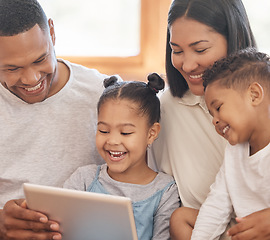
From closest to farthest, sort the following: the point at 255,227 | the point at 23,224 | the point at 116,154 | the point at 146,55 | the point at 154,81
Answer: the point at 255,227 → the point at 23,224 → the point at 116,154 → the point at 154,81 → the point at 146,55

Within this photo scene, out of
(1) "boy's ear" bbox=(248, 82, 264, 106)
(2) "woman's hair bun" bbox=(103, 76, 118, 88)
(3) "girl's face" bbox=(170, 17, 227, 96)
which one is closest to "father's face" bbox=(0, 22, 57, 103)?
(2) "woman's hair bun" bbox=(103, 76, 118, 88)

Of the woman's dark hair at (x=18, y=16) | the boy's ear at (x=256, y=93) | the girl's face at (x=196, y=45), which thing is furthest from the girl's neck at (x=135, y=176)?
the woman's dark hair at (x=18, y=16)

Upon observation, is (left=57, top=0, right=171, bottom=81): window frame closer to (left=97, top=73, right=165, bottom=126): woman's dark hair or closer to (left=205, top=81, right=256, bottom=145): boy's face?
(left=97, top=73, right=165, bottom=126): woman's dark hair

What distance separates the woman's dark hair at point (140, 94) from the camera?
5.69ft

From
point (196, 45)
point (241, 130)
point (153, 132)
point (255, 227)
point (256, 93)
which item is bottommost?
point (255, 227)

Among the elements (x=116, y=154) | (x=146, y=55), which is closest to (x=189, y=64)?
(x=116, y=154)

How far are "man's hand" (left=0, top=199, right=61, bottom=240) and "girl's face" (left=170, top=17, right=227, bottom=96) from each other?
2.32ft

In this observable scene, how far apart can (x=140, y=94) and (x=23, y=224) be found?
62 centimetres

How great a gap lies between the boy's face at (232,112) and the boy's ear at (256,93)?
1cm

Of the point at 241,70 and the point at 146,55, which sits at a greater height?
the point at 241,70

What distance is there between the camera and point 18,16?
168cm

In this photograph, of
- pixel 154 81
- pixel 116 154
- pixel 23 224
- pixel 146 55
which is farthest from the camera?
pixel 146 55

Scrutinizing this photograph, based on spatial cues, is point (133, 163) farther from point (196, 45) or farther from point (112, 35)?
point (112, 35)

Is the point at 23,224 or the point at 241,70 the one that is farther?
the point at 23,224
